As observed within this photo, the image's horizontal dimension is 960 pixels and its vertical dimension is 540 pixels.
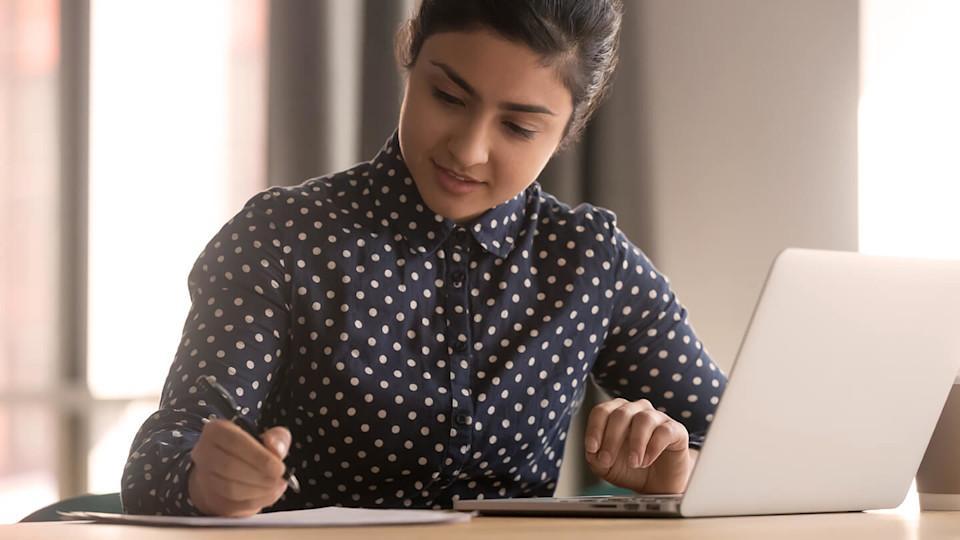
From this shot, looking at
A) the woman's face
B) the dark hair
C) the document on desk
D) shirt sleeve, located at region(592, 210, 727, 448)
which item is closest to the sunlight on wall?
shirt sleeve, located at region(592, 210, 727, 448)

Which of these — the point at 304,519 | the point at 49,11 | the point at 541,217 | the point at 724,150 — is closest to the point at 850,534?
the point at 304,519

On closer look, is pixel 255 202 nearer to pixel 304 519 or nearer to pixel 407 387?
pixel 407 387

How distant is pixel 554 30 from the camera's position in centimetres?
119

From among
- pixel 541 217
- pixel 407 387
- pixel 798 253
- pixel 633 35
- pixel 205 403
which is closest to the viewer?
A: pixel 798 253

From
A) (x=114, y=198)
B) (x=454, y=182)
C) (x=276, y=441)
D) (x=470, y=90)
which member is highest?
(x=470, y=90)

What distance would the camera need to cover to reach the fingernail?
947 millimetres

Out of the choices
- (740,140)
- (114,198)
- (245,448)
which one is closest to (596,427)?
(245,448)

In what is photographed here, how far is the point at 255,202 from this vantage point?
1267 mm

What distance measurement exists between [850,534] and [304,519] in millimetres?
390

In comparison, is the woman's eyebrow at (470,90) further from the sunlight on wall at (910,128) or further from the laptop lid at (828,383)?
the sunlight on wall at (910,128)

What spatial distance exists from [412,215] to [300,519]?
568 millimetres

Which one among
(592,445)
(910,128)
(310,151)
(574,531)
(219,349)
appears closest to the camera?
(574,531)

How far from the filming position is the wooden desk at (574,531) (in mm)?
684

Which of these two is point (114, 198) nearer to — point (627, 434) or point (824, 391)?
point (627, 434)
